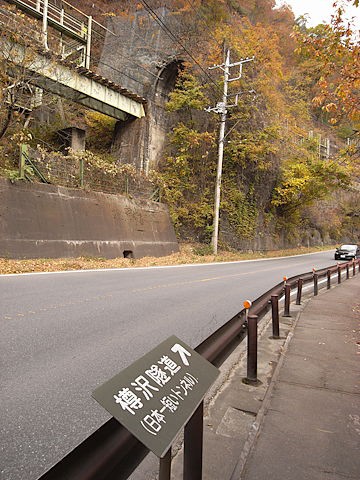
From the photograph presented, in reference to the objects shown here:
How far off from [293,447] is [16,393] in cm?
258

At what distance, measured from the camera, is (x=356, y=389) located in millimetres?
3900

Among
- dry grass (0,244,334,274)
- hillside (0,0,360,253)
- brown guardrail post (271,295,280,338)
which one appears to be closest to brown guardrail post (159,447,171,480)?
brown guardrail post (271,295,280,338)

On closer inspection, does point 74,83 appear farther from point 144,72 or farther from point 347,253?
point 347,253

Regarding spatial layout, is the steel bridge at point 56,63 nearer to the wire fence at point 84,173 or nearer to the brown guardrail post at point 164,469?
the wire fence at point 84,173

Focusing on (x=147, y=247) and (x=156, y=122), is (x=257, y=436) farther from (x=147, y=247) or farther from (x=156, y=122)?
(x=156, y=122)

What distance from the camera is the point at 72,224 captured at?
14445 mm

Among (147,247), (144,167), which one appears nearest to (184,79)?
(144,167)

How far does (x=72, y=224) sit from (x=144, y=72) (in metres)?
15.3

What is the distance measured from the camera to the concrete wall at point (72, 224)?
12.3m

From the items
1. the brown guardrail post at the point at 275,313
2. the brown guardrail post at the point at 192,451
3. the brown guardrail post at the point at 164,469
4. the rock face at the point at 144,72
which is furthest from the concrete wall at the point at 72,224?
the brown guardrail post at the point at 164,469

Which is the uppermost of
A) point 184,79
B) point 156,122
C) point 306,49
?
point 184,79

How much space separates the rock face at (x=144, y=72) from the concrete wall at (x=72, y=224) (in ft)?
17.7

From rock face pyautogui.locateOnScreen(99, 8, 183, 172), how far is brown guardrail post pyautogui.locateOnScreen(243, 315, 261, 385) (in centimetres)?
2018

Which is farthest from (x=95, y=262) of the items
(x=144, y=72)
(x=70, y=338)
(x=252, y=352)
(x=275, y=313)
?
(x=144, y=72)
